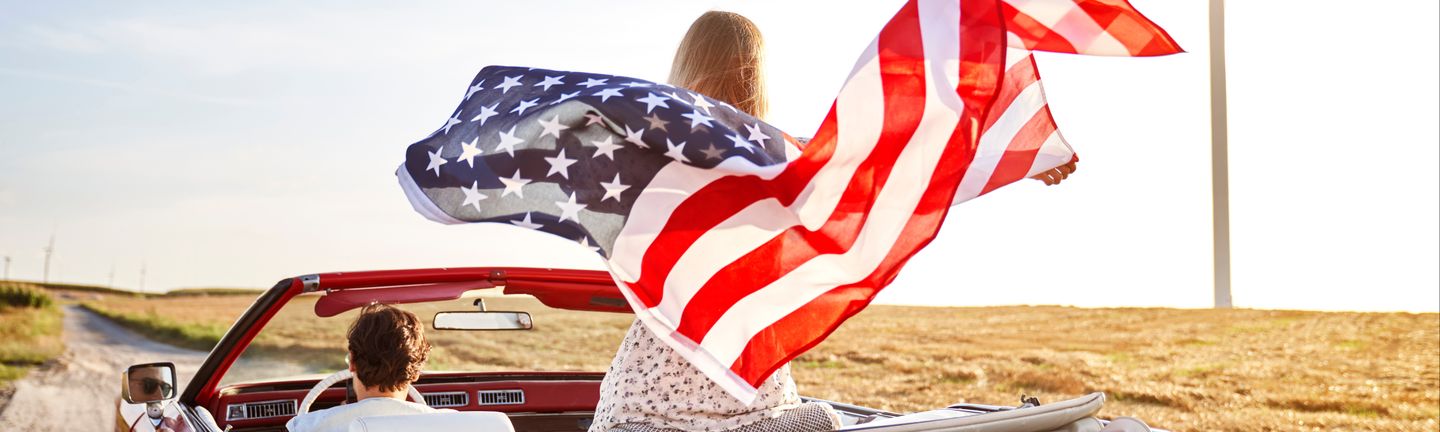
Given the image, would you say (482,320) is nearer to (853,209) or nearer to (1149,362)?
(853,209)

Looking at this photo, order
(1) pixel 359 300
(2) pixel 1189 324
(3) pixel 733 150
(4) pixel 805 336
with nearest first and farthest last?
1. (3) pixel 733 150
2. (4) pixel 805 336
3. (1) pixel 359 300
4. (2) pixel 1189 324

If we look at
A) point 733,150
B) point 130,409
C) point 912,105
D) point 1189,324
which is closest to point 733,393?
point 733,150

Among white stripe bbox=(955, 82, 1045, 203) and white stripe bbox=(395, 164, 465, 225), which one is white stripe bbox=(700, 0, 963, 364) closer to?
white stripe bbox=(955, 82, 1045, 203)

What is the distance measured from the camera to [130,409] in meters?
3.59

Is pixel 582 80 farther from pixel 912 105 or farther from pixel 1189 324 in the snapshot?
pixel 1189 324

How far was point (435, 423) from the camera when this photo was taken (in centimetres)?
218

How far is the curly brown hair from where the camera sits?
293 centimetres

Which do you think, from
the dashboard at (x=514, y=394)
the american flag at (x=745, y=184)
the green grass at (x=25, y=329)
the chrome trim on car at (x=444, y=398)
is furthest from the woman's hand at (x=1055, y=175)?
the green grass at (x=25, y=329)

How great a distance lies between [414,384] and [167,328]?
31894 mm

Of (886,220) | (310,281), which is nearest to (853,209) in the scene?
(886,220)

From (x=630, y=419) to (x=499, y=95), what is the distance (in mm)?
705

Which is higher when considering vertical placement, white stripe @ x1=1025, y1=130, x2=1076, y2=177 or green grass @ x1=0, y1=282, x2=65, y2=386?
white stripe @ x1=1025, y1=130, x2=1076, y2=177

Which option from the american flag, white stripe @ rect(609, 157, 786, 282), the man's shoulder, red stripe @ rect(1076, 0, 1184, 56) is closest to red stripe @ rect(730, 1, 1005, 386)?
the american flag

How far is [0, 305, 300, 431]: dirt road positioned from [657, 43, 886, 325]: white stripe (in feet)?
9.32
